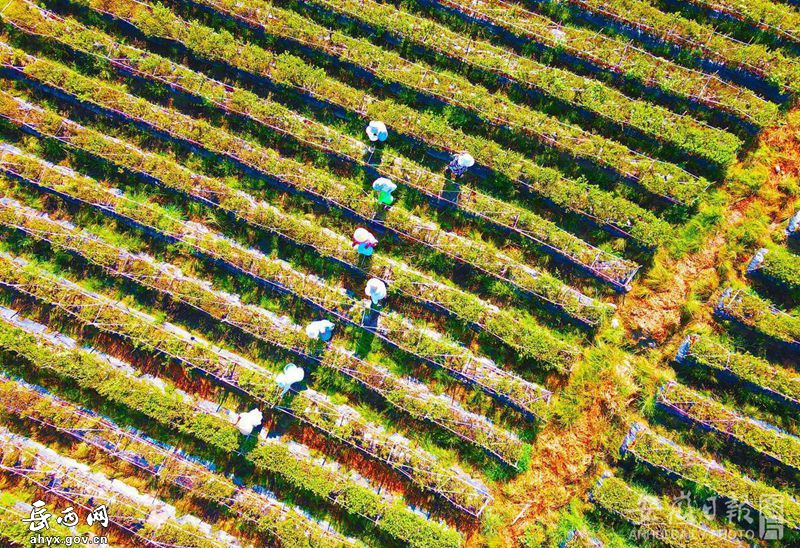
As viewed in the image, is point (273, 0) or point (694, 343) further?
point (273, 0)

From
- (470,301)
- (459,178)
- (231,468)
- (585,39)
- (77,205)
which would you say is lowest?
(231,468)

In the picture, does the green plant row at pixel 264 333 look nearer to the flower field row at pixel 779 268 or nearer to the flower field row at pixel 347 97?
the flower field row at pixel 347 97

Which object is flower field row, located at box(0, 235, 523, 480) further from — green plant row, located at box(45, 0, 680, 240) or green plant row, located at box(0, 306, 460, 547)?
green plant row, located at box(45, 0, 680, 240)

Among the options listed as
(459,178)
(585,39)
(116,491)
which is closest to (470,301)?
(459,178)

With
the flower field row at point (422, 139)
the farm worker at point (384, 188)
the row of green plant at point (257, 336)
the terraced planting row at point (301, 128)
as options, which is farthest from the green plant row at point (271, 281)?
the flower field row at point (422, 139)

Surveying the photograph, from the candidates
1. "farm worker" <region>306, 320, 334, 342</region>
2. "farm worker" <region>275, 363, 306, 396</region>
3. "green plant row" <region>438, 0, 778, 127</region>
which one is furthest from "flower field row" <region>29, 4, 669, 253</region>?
"farm worker" <region>275, 363, 306, 396</region>

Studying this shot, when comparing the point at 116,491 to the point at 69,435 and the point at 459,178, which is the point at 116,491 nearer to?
the point at 69,435
